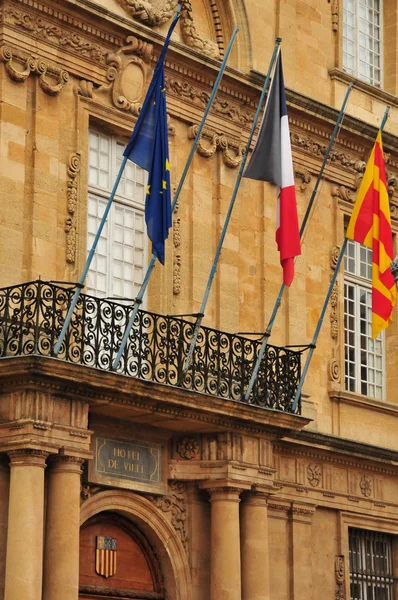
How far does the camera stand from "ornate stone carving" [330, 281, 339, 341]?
21.2m

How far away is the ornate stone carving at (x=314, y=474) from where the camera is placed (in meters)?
20.1

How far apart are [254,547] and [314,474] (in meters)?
2.12

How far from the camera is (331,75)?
870 inches

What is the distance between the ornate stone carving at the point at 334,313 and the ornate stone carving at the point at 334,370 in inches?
13.1

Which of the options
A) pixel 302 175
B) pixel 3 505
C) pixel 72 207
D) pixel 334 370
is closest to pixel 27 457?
pixel 3 505

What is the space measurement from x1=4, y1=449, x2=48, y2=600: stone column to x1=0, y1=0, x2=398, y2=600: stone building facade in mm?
21

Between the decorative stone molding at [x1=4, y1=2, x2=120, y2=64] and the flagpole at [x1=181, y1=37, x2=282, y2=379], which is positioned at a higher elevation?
the decorative stone molding at [x1=4, y1=2, x2=120, y2=64]

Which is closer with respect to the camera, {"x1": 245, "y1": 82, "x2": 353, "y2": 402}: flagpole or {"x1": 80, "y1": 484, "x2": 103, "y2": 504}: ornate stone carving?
{"x1": 80, "y1": 484, "x2": 103, "y2": 504}: ornate stone carving

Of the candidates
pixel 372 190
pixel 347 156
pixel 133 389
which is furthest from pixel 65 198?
pixel 347 156

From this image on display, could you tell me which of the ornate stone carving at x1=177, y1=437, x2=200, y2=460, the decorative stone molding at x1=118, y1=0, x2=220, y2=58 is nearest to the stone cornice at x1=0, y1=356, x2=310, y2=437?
the ornate stone carving at x1=177, y1=437, x2=200, y2=460

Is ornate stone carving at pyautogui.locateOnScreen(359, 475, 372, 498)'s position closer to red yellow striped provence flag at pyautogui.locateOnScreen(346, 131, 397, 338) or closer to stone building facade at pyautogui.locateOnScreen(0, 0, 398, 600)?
stone building facade at pyautogui.locateOnScreen(0, 0, 398, 600)

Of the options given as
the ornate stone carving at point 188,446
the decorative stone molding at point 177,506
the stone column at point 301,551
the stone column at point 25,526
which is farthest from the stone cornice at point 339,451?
the stone column at point 25,526

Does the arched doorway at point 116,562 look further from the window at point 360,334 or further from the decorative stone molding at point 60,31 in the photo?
the decorative stone molding at point 60,31

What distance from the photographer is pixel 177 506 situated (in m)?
18.4
